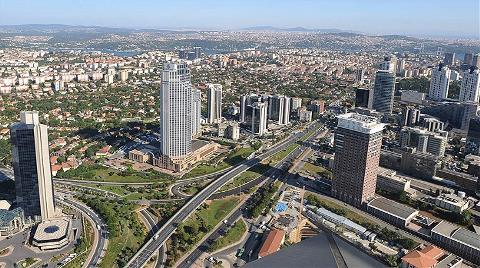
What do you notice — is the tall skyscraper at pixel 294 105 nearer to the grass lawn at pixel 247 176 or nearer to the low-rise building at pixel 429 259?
the grass lawn at pixel 247 176

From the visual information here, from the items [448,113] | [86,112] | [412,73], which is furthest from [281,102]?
[412,73]

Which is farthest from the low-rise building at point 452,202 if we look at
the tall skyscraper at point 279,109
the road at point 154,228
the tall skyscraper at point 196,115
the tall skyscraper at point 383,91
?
the tall skyscraper at point 383,91

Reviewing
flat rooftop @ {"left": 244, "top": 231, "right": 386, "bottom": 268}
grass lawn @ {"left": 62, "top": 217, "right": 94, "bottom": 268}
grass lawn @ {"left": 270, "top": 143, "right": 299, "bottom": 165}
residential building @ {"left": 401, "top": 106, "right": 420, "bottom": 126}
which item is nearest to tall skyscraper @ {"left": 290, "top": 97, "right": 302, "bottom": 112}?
grass lawn @ {"left": 270, "top": 143, "right": 299, "bottom": 165}

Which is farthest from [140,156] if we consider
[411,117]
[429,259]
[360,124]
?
[411,117]

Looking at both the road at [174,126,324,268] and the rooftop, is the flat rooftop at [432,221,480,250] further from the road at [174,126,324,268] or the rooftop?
the road at [174,126,324,268]

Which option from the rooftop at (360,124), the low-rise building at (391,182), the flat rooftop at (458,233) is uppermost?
the rooftop at (360,124)

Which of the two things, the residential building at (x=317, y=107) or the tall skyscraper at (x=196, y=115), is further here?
the residential building at (x=317, y=107)

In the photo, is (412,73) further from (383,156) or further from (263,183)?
(263,183)
